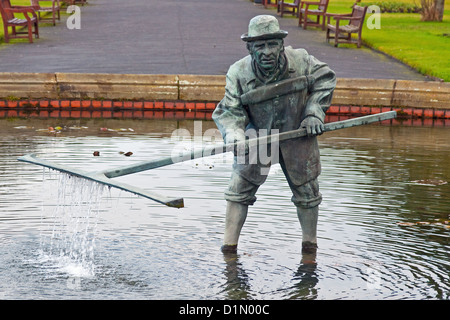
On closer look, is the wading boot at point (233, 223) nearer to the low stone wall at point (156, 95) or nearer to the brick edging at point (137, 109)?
the brick edging at point (137, 109)

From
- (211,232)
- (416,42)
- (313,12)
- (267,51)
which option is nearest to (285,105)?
(267,51)

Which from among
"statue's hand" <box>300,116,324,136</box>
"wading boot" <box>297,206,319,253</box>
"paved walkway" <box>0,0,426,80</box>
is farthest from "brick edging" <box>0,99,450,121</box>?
"statue's hand" <box>300,116,324,136</box>

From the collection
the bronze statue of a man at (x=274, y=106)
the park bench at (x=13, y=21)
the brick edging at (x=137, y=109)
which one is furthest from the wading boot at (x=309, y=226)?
the park bench at (x=13, y=21)

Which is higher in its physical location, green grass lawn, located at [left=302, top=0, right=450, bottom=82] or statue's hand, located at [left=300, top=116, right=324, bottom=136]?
statue's hand, located at [left=300, top=116, right=324, bottom=136]

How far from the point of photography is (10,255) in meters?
A: 6.52

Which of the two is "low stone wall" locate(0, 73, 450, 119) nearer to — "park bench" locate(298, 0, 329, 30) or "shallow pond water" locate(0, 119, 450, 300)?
"shallow pond water" locate(0, 119, 450, 300)

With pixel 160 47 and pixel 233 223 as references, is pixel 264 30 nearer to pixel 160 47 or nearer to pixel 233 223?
pixel 233 223

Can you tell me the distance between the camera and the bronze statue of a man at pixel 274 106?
19.7 feet

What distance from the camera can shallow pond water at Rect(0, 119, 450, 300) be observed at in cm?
594

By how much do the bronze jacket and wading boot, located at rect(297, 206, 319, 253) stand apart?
262 millimetres

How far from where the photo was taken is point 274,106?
6.21 metres
